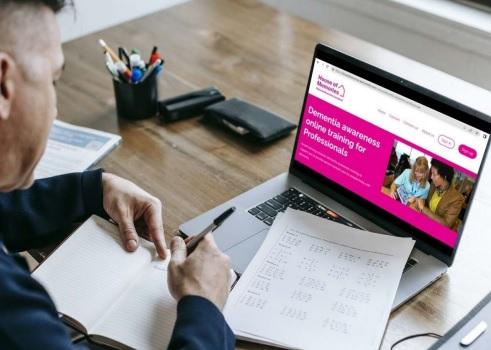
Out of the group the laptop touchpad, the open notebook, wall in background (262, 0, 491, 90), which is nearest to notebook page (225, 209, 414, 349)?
the laptop touchpad

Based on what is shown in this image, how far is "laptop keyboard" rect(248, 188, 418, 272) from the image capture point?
1.29 meters

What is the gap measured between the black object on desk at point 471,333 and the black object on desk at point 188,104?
2.81ft

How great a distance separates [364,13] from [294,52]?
0.80 meters

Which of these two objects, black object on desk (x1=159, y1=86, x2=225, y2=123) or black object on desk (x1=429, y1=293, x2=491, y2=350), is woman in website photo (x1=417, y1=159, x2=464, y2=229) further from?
black object on desk (x1=159, y1=86, x2=225, y2=123)

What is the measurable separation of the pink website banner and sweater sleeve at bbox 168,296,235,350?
1.37ft

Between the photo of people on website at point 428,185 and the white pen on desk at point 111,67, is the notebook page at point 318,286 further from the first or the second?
the white pen on desk at point 111,67

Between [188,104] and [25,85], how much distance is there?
784 millimetres

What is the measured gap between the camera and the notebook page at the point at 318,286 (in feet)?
3.39

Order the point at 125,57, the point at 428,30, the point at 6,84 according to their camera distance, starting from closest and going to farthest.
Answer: the point at 6,84 < the point at 125,57 < the point at 428,30

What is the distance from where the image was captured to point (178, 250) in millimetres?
1134

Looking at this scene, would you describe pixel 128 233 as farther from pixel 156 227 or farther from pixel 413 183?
pixel 413 183

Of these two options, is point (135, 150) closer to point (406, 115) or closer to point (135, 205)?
point (135, 205)

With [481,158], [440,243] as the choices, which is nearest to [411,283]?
[440,243]

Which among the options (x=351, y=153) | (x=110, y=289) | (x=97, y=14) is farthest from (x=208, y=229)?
(x=97, y=14)
